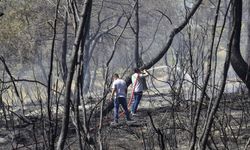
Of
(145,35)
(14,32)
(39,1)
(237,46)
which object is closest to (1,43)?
(14,32)

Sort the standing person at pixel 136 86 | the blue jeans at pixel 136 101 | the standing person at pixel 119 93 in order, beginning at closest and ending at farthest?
the standing person at pixel 119 93
the standing person at pixel 136 86
the blue jeans at pixel 136 101

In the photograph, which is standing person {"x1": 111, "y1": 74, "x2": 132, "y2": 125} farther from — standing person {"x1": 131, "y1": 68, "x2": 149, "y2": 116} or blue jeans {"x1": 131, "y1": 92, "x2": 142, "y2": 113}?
blue jeans {"x1": 131, "y1": 92, "x2": 142, "y2": 113}

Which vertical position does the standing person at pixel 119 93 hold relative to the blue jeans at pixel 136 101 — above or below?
above

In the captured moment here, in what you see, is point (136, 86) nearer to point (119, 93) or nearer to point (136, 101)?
point (136, 101)

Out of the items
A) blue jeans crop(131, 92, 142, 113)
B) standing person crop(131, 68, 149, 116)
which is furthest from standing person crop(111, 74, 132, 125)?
blue jeans crop(131, 92, 142, 113)

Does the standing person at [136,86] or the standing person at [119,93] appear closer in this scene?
the standing person at [119,93]

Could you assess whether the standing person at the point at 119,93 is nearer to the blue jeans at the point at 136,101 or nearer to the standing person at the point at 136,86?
the standing person at the point at 136,86

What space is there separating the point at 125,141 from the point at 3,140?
2.59 metres

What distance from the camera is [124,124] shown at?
34.1 feet

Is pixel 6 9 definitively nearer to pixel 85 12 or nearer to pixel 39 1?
pixel 39 1

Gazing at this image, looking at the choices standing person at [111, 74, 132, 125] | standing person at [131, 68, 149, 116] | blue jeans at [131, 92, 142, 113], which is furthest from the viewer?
blue jeans at [131, 92, 142, 113]

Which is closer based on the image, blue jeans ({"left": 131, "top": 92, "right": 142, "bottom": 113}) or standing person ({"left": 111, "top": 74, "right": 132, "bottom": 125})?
standing person ({"left": 111, "top": 74, "right": 132, "bottom": 125})

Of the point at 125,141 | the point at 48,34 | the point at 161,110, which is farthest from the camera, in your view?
the point at 48,34

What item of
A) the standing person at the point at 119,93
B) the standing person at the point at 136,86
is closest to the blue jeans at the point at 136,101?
the standing person at the point at 136,86
